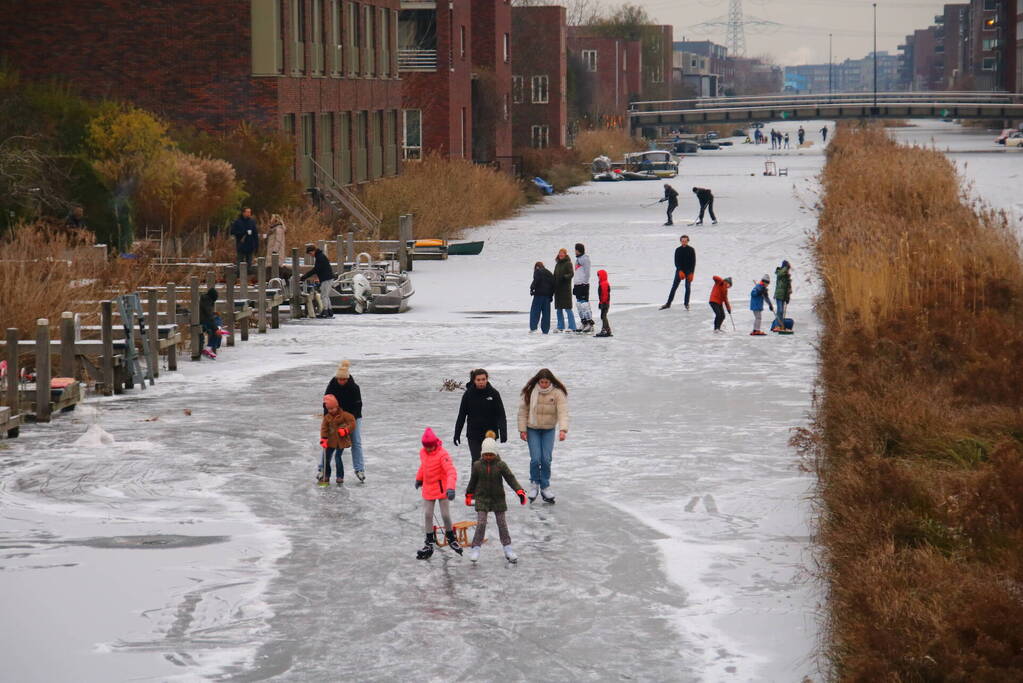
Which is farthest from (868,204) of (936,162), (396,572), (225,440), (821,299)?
(396,572)

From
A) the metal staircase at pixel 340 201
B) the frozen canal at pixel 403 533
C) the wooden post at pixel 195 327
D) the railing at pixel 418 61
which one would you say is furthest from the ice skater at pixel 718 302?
the railing at pixel 418 61

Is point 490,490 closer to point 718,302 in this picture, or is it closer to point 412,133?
point 718,302

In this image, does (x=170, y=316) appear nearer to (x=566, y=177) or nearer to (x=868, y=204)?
(x=868, y=204)

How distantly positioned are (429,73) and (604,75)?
218ft

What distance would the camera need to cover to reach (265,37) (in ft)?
134

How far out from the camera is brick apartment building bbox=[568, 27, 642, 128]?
391 feet

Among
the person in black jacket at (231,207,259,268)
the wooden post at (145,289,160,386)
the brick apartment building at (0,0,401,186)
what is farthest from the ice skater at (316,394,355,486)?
the brick apartment building at (0,0,401,186)

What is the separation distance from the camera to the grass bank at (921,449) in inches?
365

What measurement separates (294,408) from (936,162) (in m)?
26.7

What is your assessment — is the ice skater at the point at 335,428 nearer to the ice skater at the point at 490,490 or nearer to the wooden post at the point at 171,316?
the ice skater at the point at 490,490

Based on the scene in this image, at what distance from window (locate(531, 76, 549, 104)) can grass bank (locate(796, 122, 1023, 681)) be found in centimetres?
5974

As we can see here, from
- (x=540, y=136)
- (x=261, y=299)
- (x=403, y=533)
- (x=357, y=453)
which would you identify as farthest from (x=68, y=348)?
(x=540, y=136)

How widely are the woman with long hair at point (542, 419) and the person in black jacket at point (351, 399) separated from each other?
185 centimetres

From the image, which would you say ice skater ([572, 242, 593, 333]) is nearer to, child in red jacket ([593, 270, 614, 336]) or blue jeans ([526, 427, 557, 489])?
child in red jacket ([593, 270, 614, 336])
